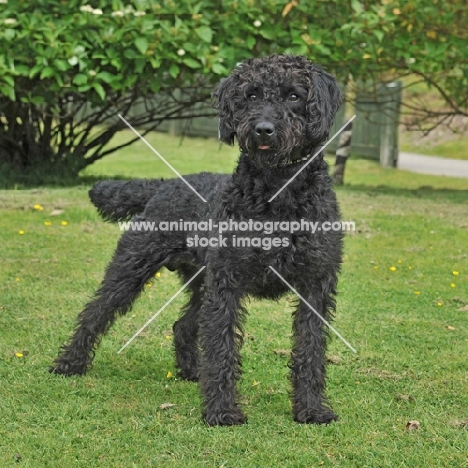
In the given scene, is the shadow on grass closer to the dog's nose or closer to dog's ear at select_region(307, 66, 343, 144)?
dog's ear at select_region(307, 66, 343, 144)

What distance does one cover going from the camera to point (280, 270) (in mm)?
A: 4461

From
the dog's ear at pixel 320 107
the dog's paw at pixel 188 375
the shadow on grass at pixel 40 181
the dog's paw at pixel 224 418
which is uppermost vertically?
the dog's ear at pixel 320 107

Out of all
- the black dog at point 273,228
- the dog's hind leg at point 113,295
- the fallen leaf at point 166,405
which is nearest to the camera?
the black dog at point 273,228

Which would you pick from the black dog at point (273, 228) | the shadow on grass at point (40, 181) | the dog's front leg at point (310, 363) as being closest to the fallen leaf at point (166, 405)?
the black dog at point (273, 228)

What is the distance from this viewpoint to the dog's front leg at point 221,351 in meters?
4.55

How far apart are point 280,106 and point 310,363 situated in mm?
1389

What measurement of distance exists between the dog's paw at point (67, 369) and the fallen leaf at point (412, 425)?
6.83 feet

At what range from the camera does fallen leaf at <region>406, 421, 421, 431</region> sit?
4.52 meters

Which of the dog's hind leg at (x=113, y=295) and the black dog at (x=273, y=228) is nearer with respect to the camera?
the black dog at (x=273, y=228)

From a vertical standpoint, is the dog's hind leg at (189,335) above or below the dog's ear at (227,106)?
below

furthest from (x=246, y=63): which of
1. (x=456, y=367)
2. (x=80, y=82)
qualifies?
(x=80, y=82)

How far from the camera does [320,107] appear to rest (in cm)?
434

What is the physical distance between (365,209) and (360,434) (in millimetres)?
6617

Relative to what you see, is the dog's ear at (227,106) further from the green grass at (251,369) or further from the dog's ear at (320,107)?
the green grass at (251,369)
